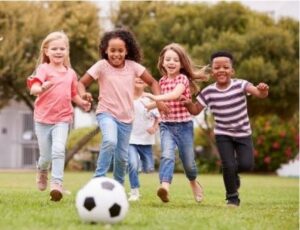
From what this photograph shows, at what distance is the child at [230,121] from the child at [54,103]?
4.09ft

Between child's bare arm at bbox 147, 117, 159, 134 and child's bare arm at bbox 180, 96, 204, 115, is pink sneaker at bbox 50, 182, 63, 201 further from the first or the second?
child's bare arm at bbox 147, 117, 159, 134

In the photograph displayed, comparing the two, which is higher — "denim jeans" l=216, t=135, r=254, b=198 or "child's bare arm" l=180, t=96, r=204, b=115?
"child's bare arm" l=180, t=96, r=204, b=115

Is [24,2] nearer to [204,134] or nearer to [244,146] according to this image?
[204,134]

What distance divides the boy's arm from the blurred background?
16.4 meters

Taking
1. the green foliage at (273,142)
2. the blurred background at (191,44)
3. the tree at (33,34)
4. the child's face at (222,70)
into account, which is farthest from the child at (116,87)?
the green foliage at (273,142)

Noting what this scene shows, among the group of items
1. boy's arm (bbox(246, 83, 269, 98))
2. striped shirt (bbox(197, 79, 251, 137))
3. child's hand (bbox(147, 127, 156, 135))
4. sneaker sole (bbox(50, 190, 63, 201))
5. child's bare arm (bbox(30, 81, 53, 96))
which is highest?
child's bare arm (bbox(30, 81, 53, 96))

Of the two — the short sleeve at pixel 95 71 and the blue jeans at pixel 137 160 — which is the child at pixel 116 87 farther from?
the blue jeans at pixel 137 160

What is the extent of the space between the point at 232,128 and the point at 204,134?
22445 millimetres

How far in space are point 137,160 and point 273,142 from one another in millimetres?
21111

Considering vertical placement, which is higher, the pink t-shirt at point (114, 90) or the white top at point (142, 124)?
the pink t-shirt at point (114, 90)

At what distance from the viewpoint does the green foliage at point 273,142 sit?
3047cm

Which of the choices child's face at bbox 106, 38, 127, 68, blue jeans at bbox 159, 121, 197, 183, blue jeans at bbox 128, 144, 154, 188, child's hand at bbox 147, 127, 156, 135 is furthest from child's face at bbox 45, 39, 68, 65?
child's hand at bbox 147, 127, 156, 135

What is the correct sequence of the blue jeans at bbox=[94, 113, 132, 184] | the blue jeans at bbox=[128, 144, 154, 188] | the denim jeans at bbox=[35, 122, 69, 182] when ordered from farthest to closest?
the blue jeans at bbox=[128, 144, 154, 188], the denim jeans at bbox=[35, 122, 69, 182], the blue jeans at bbox=[94, 113, 132, 184]

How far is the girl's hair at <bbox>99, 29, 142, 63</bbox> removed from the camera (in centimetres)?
840
